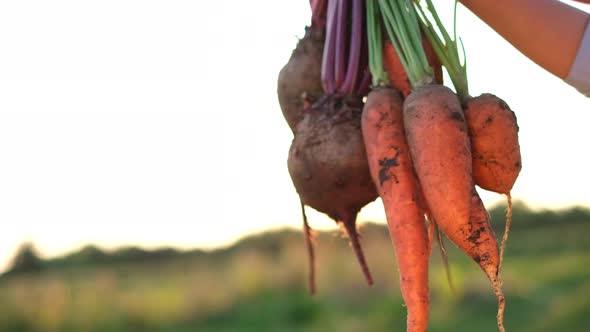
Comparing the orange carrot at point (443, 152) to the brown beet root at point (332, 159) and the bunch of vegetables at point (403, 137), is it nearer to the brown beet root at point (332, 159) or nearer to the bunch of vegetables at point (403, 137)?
the bunch of vegetables at point (403, 137)

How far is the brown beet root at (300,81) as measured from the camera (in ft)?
5.88

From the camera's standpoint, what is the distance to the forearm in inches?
58.6

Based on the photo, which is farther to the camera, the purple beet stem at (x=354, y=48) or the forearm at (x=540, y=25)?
the purple beet stem at (x=354, y=48)

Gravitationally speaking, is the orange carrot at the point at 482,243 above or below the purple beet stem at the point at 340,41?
below

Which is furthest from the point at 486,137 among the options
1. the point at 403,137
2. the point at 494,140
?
the point at 403,137

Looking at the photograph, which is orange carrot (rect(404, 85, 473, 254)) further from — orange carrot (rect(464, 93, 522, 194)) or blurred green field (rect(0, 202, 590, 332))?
blurred green field (rect(0, 202, 590, 332))

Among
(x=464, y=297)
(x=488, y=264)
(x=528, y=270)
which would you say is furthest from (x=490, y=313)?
(x=488, y=264)

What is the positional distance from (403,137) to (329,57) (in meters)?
0.24

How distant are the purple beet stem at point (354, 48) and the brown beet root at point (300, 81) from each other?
9 centimetres

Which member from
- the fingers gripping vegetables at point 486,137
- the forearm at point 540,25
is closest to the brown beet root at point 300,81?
the fingers gripping vegetables at point 486,137

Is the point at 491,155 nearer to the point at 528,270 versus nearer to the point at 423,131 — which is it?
the point at 423,131

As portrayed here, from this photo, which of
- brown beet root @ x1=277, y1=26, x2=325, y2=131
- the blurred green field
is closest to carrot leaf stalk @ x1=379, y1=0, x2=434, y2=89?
brown beet root @ x1=277, y1=26, x2=325, y2=131

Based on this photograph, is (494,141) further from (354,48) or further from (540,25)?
(354,48)

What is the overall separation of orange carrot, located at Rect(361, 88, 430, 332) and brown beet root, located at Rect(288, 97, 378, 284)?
0.13 ft
